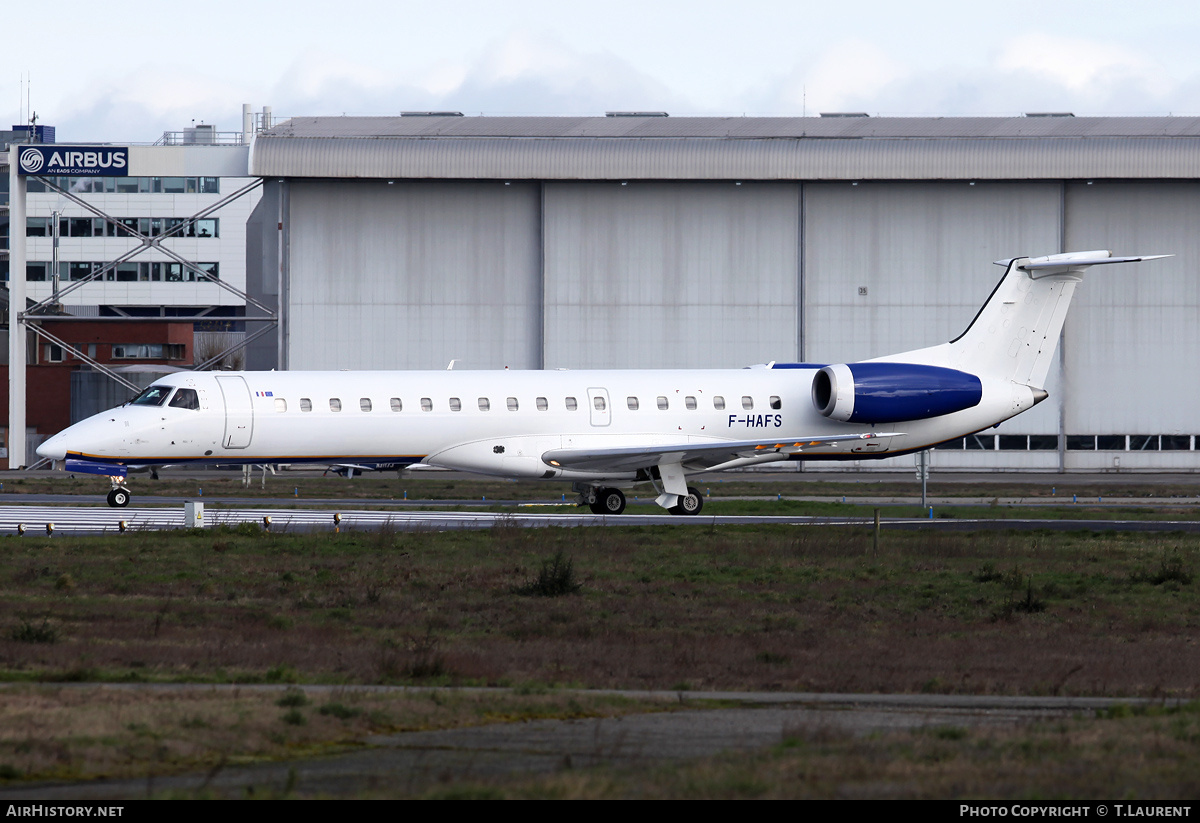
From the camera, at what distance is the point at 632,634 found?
15922 millimetres

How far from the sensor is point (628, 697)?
11.3 m

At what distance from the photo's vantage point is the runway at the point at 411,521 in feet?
94.8

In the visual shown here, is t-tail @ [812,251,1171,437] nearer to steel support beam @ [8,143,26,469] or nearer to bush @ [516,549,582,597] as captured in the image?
bush @ [516,549,582,597]

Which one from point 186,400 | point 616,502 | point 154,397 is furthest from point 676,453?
point 154,397

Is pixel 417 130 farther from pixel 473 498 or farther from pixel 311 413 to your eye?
pixel 311 413

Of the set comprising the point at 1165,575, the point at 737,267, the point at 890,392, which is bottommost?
the point at 1165,575

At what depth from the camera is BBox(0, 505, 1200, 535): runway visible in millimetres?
28891

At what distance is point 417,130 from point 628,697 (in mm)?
48242

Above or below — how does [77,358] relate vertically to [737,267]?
below

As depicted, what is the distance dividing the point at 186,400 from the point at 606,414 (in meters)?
9.86

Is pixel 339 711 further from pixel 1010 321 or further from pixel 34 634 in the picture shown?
pixel 1010 321

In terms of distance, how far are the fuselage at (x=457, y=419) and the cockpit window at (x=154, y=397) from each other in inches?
2.6

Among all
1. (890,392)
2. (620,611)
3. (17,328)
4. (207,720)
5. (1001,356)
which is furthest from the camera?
(17,328)

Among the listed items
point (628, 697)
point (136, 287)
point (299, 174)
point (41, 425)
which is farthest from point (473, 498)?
point (136, 287)
